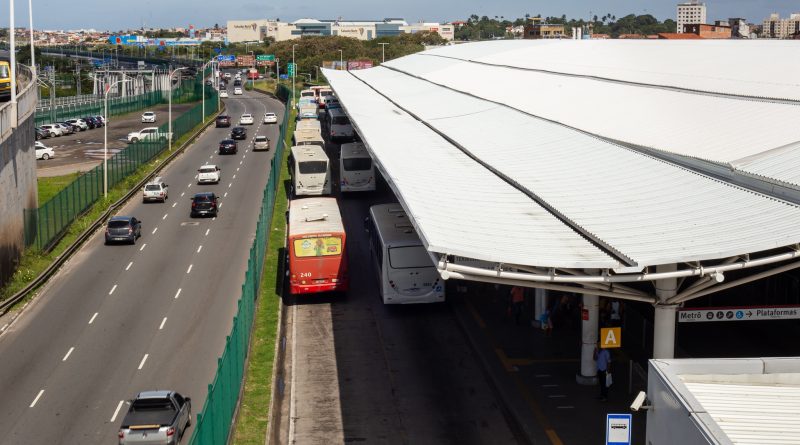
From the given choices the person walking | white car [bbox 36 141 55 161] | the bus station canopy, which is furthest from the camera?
white car [bbox 36 141 55 161]

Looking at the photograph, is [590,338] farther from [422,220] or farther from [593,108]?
[593,108]

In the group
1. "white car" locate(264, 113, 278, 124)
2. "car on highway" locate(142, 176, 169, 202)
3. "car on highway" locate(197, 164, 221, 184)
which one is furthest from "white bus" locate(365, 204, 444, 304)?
"white car" locate(264, 113, 278, 124)

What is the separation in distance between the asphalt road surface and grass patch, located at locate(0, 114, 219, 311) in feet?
22.2

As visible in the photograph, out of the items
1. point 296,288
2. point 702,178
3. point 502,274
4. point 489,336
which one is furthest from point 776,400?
point 296,288

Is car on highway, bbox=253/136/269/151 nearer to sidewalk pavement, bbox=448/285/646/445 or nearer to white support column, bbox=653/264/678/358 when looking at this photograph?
sidewalk pavement, bbox=448/285/646/445

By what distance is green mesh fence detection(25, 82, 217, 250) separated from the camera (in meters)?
45.7

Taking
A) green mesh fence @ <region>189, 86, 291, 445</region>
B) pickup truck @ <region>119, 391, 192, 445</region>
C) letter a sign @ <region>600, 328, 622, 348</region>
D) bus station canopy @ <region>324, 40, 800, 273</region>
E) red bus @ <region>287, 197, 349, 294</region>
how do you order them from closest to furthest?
green mesh fence @ <region>189, 86, 291, 445</region> < pickup truck @ <region>119, 391, 192, 445</region> < bus station canopy @ <region>324, 40, 800, 273</region> < letter a sign @ <region>600, 328, 622, 348</region> < red bus @ <region>287, 197, 349, 294</region>

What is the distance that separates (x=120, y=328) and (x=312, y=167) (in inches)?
939

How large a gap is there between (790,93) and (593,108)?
10464 mm

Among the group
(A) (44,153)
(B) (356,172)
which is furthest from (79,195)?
(A) (44,153)

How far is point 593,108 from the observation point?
164 ft

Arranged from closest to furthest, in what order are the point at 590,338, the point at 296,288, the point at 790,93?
the point at 590,338
the point at 296,288
the point at 790,93

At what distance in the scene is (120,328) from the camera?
34.3m

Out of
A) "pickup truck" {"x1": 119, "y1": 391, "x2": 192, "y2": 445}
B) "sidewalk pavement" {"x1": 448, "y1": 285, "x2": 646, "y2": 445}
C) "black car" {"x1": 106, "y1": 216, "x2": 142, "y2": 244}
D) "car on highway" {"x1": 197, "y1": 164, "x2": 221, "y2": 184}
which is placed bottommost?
"sidewalk pavement" {"x1": 448, "y1": 285, "x2": 646, "y2": 445}
